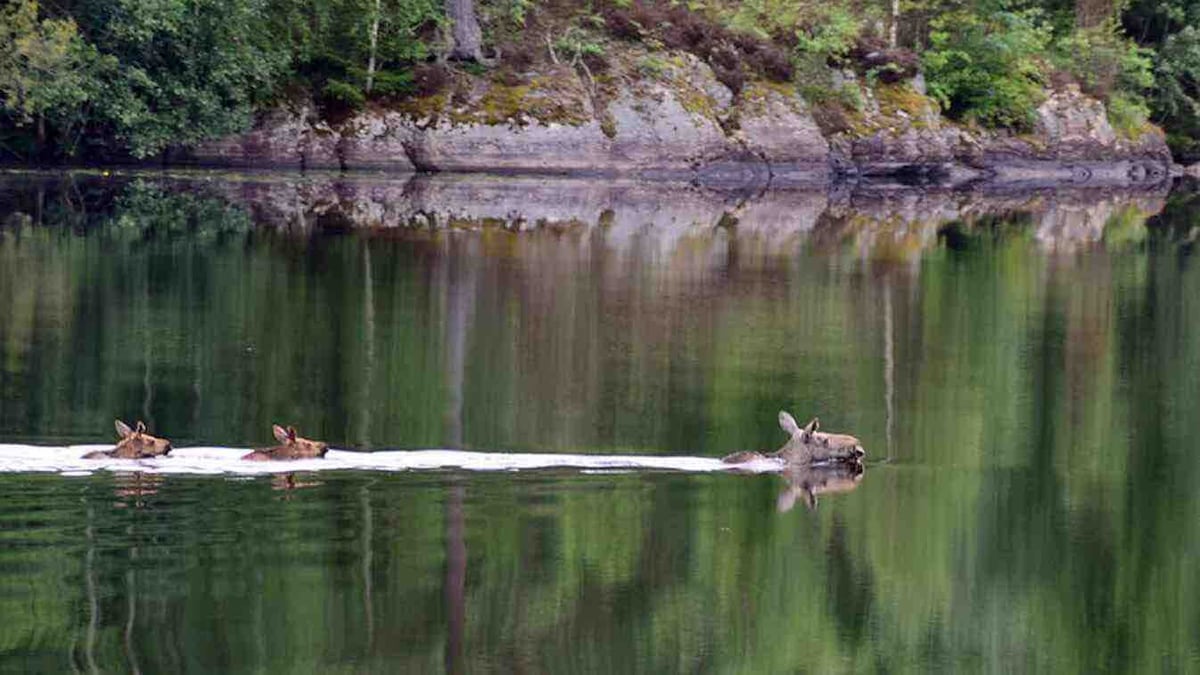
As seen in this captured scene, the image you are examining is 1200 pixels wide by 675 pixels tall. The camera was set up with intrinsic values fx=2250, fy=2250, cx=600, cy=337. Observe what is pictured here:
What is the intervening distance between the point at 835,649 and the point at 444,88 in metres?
42.4

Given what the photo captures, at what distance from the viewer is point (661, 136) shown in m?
A: 56.1

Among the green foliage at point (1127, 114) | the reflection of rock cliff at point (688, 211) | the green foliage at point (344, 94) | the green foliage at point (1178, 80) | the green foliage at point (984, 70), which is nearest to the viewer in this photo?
the reflection of rock cliff at point (688, 211)

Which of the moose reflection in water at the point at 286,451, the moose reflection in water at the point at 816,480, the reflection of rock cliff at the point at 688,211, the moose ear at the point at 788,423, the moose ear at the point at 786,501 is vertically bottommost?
the moose ear at the point at 786,501

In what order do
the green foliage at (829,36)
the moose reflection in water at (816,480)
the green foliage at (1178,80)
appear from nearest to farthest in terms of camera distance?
the moose reflection in water at (816,480) → the green foliage at (829,36) → the green foliage at (1178,80)

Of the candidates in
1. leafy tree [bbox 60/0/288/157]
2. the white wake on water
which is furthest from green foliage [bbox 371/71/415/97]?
the white wake on water

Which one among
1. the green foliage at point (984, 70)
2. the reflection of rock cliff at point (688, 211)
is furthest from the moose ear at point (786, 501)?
the green foliage at point (984, 70)

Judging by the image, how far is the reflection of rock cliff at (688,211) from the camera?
40031 mm

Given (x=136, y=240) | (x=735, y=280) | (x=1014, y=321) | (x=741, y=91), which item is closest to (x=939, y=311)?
(x=1014, y=321)

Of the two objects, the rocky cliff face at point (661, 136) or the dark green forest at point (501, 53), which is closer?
the dark green forest at point (501, 53)

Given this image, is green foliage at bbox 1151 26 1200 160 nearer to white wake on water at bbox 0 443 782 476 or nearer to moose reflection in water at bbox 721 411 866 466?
moose reflection in water at bbox 721 411 866 466

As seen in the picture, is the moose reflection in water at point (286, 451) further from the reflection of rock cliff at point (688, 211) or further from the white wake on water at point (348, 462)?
the reflection of rock cliff at point (688, 211)

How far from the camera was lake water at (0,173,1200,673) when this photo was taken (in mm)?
12430

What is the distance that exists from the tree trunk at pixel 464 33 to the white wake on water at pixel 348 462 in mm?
37467

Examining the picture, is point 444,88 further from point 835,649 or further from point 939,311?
point 835,649
